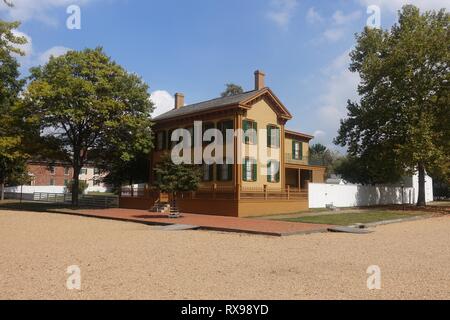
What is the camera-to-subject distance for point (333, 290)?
681 centimetres

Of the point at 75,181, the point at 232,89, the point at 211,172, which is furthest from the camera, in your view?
the point at 232,89

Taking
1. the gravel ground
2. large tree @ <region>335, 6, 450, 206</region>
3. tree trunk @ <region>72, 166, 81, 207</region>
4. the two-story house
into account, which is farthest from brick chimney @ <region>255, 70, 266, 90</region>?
the gravel ground

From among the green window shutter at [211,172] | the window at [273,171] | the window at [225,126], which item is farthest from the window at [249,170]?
the green window shutter at [211,172]

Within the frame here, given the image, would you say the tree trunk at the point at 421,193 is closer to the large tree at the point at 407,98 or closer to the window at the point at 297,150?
the large tree at the point at 407,98

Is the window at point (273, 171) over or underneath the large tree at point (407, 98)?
underneath

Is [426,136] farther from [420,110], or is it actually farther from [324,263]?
[324,263]

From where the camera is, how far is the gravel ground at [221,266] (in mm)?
6617

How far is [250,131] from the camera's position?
29.0 meters

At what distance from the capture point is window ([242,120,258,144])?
28.7 meters

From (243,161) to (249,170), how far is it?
0.92m

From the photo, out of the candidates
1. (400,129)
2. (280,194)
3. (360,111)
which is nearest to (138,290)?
(280,194)

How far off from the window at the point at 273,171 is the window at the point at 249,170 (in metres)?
1.62

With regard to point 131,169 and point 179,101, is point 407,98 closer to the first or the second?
point 179,101

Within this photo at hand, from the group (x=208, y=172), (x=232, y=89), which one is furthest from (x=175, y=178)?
(x=232, y=89)
